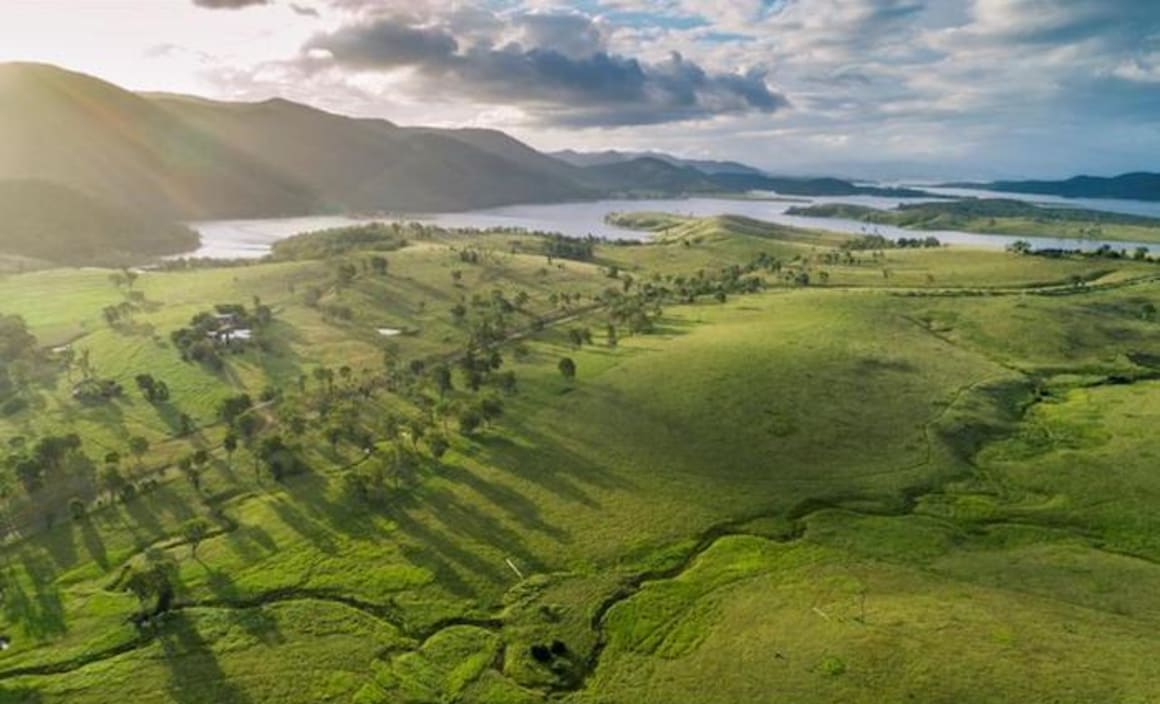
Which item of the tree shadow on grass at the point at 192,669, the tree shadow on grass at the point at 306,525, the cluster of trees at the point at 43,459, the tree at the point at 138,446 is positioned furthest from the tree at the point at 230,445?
the tree shadow on grass at the point at 192,669

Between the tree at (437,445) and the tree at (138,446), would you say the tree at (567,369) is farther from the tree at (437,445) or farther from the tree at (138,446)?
the tree at (138,446)

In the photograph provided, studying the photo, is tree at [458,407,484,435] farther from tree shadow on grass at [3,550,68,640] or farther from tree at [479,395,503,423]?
tree shadow on grass at [3,550,68,640]

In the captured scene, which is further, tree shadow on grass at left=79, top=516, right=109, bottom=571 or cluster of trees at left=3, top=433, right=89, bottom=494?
cluster of trees at left=3, top=433, right=89, bottom=494

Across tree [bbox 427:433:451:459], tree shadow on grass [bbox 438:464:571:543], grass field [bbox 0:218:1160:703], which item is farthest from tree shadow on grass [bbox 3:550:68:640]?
tree [bbox 427:433:451:459]

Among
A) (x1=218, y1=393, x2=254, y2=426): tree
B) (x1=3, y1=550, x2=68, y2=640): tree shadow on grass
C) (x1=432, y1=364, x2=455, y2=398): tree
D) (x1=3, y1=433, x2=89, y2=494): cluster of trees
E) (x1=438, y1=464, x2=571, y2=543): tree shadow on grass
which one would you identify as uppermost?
(x1=432, y1=364, x2=455, y2=398): tree

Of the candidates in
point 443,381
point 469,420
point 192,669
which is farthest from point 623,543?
point 443,381

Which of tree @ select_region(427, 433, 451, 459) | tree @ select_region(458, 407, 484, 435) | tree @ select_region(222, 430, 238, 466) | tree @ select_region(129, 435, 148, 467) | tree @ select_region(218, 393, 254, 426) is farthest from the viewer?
tree @ select_region(218, 393, 254, 426)

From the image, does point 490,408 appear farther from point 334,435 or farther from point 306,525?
point 306,525

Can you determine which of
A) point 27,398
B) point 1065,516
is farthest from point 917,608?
point 27,398
